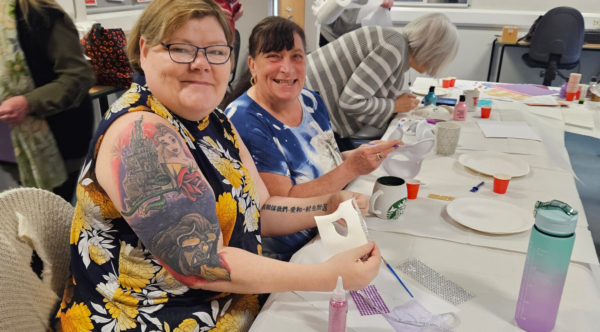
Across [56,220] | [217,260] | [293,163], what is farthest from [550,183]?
[56,220]

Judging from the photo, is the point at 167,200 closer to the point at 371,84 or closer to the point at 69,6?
the point at 371,84

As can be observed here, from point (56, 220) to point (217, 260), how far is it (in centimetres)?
46

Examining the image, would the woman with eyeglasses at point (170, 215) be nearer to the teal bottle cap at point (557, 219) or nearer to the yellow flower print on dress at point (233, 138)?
the yellow flower print on dress at point (233, 138)

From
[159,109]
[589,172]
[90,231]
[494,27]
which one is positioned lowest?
[589,172]

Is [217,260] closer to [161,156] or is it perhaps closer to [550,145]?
[161,156]

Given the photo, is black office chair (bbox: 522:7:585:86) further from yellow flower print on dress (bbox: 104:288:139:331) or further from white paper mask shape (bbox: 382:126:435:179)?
yellow flower print on dress (bbox: 104:288:139:331)

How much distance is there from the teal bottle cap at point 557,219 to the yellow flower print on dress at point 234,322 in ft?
2.03

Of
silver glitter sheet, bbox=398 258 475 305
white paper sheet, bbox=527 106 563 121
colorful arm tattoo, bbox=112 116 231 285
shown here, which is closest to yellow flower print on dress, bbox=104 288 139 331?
colorful arm tattoo, bbox=112 116 231 285

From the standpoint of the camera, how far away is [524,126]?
2.10 meters

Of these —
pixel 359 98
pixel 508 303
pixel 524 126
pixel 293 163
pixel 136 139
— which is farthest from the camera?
pixel 359 98

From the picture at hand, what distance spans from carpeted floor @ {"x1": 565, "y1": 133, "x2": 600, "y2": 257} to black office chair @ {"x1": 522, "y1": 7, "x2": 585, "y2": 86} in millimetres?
729

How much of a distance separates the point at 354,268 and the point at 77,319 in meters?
0.57

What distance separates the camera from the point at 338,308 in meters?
0.73

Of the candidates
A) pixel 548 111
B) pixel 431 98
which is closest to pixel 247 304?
pixel 431 98
